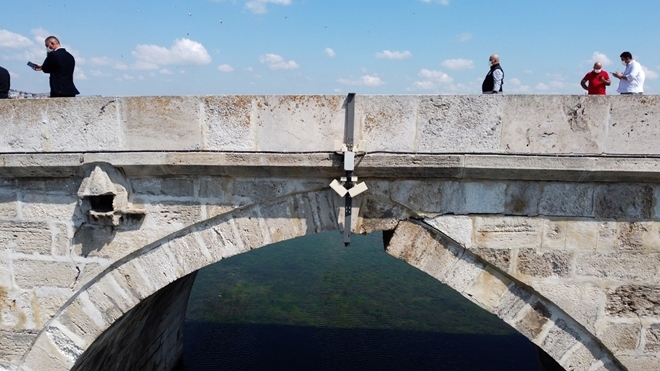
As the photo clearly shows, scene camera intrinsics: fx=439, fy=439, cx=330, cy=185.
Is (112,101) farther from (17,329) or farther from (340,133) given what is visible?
(17,329)

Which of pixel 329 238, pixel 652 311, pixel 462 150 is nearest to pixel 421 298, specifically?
pixel 329 238

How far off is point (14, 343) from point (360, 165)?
2805 mm

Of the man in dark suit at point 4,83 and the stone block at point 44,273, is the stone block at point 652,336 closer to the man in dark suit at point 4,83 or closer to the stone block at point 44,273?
the stone block at point 44,273

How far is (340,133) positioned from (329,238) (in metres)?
9.02

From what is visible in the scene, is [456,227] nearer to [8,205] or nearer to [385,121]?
[385,121]

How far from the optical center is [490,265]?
9.21ft

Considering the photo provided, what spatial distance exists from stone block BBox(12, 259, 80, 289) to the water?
343 centimetres

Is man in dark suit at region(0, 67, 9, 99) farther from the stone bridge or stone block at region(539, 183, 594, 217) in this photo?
stone block at region(539, 183, 594, 217)

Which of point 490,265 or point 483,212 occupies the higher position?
point 483,212

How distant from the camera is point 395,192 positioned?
2750 mm

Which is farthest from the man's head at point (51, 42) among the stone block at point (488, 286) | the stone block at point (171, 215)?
the stone block at point (488, 286)

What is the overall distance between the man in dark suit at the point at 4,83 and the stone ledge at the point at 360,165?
2.74ft

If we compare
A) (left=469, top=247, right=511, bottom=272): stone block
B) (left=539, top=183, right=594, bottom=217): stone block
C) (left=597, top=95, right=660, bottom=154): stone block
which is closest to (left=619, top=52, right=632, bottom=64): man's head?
(left=597, top=95, right=660, bottom=154): stone block

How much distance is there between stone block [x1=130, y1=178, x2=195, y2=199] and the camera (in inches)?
113
